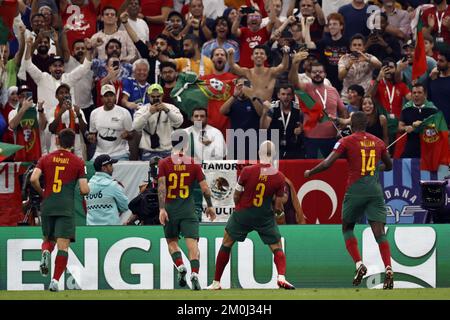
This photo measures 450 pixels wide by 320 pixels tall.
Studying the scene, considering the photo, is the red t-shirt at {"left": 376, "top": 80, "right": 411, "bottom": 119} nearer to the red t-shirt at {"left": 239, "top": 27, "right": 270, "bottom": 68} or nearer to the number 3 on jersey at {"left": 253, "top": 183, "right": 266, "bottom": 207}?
the red t-shirt at {"left": 239, "top": 27, "right": 270, "bottom": 68}

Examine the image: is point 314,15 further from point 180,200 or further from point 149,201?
point 180,200

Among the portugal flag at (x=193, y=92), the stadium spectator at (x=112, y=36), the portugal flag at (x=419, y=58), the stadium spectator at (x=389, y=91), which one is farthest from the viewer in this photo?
the stadium spectator at (x=112, y=36)

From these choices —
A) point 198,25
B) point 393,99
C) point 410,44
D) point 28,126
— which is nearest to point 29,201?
point 28,126

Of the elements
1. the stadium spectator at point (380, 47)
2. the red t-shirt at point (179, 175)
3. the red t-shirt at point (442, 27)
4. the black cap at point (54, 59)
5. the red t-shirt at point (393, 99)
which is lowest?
the red t-shirt at point (179, 175)

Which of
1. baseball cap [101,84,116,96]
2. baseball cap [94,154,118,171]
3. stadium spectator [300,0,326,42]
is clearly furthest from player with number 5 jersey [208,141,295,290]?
stadium spectator [300,0,326,42]

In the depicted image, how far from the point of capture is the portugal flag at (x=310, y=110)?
909 inches

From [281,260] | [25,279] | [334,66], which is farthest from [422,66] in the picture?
[25,279]

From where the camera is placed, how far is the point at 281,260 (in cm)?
Result: 1927

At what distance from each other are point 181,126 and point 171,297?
5793 mm

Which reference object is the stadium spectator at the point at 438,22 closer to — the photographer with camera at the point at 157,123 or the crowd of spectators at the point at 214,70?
the crowd of spectators at the point at 214,70

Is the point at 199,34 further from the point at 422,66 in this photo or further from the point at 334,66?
the point at 422,66

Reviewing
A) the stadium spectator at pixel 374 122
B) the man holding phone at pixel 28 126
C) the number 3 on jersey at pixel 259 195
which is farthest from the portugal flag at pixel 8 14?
the number 3 on jersey at pixel 259 195

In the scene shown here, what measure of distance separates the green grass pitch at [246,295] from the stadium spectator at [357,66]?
5763 millimetres

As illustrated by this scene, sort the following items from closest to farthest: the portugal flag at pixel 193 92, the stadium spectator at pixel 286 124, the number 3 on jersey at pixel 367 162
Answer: the number 3 on jersey at pixel 367 162 → the stadium spectator at pixel 286 124 → the portugal flag at pixel 193 92
